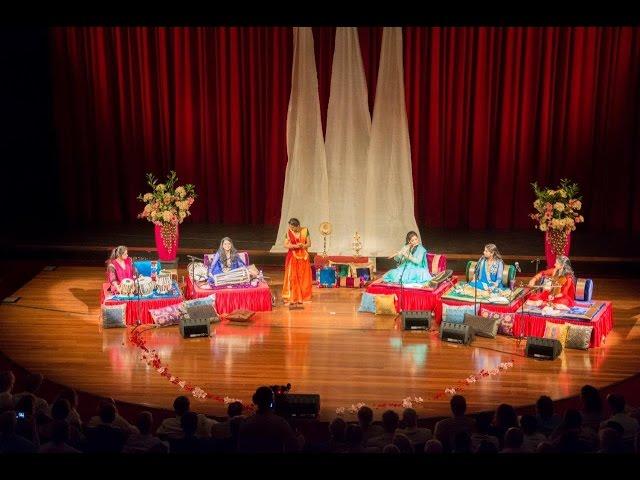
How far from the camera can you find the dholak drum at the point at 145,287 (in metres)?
11.4

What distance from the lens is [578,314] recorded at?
10547 millimetres

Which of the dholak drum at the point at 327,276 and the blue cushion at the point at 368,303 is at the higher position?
the dholak drum at the point at 327,276

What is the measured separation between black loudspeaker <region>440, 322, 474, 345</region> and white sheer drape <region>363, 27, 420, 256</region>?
364 centimetres

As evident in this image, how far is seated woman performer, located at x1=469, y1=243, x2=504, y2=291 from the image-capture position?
11.3 m

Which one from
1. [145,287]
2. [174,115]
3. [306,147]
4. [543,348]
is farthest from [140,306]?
[174,115]

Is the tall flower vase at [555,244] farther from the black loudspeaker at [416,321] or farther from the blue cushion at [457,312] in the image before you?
the black loudspeaker at [416,321]

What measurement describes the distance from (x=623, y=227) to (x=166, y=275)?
7.46m

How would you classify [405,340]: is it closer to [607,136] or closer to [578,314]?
[578,314]

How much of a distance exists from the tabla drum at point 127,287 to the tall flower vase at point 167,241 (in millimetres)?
1930

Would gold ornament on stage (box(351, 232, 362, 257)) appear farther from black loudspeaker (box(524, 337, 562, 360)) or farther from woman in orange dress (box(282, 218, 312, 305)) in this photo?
black loudspeaker (box(524, 337, 562, 360))

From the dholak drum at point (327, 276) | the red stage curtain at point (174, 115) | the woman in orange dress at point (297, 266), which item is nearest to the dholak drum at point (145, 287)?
the woman in orange dress at point (297, 266)

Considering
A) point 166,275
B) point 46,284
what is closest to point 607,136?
point 166,275

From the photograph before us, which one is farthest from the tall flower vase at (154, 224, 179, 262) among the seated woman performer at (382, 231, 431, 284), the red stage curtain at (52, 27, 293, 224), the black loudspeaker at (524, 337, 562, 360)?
the black loudspeaker at (524, 337, 562, 360)

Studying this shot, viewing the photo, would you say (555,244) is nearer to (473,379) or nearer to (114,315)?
(473,379)
